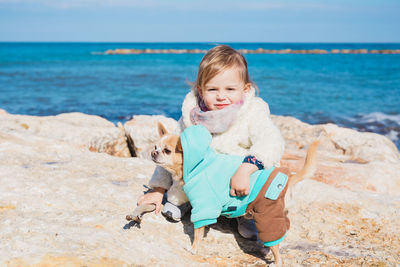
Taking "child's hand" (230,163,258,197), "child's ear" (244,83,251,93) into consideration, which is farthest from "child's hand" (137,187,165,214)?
"child's ear" (244,83,251,93)

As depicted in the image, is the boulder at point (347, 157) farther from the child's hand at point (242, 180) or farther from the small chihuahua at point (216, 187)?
the child's hand at point (242, 180)

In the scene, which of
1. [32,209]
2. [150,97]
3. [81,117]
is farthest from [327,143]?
[150,97]

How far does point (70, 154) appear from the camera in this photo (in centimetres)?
416

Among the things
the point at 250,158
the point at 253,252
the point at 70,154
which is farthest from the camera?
the point at 70,154

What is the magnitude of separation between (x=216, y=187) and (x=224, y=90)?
2.59ft

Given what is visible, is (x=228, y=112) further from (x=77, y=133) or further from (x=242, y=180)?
(x=77, y=133)

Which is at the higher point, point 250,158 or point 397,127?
point 250,158

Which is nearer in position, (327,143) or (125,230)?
(125,230)

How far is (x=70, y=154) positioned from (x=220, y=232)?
2300mm

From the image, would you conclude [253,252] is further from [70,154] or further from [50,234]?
[70,154]

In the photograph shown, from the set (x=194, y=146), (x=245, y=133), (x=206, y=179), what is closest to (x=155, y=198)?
(x=206, y=179)

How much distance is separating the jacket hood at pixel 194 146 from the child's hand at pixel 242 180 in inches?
10.5

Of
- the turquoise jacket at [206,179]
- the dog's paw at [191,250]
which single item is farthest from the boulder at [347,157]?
the dog's paw at [191,250]

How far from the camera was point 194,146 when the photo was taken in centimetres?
225
